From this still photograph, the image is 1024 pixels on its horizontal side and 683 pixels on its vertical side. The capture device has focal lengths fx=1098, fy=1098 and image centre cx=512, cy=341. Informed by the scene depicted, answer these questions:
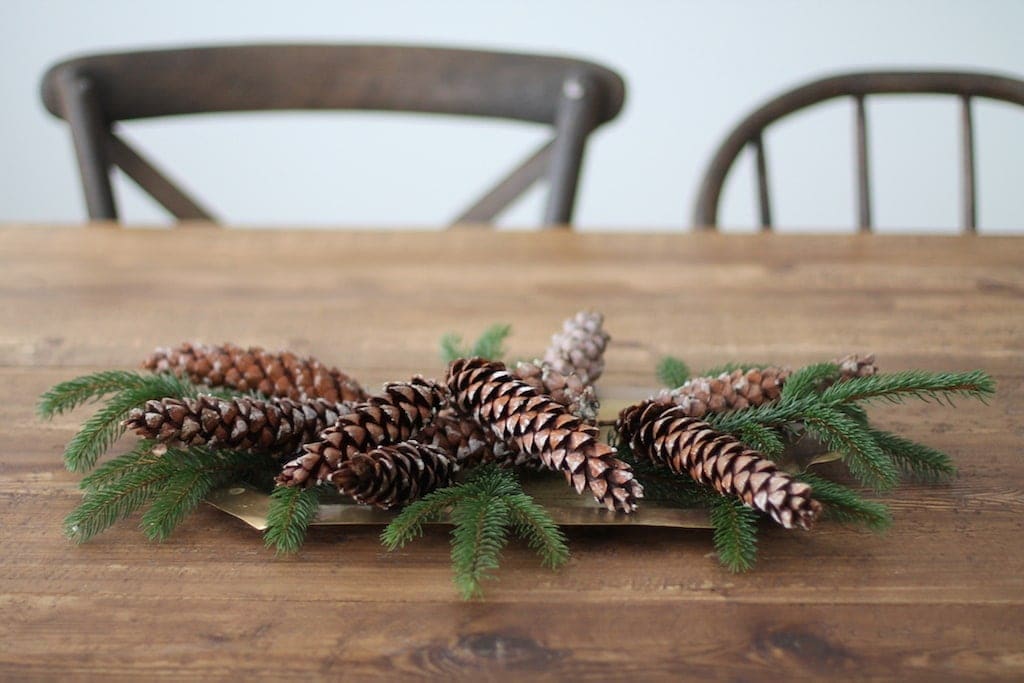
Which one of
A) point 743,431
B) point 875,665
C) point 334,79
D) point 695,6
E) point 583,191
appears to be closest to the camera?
point 875,665

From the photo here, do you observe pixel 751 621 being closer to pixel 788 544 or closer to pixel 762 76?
pixel 788 544

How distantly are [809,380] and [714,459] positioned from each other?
0.14 metres

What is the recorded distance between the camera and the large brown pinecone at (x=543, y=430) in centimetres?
63

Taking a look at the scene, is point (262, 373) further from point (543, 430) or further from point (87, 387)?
point (543, 430)

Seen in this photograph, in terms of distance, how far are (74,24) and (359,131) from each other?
2.45 feet

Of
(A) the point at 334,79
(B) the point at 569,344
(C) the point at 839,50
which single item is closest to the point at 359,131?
(C) the point at 839,50

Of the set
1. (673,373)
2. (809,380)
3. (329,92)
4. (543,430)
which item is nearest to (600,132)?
(329,92)

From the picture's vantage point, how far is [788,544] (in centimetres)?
65

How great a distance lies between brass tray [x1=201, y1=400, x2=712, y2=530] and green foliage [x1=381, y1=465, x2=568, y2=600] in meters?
0.01

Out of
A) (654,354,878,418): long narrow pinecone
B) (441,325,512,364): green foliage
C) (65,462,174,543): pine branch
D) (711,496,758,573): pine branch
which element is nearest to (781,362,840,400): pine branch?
(654,354,878,418): long narrow pinecone

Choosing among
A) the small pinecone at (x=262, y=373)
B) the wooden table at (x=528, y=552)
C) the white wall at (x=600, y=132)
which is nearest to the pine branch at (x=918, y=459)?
the wooden table at (x=528, y=552)

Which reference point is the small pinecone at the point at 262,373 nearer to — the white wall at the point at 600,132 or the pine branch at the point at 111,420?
the pine branch at the point at 111,420

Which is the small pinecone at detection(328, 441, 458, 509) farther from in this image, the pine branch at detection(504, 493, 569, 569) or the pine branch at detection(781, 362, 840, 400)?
the pine branch at detection(781, 362, 840, 400)

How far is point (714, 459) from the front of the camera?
0.63m
